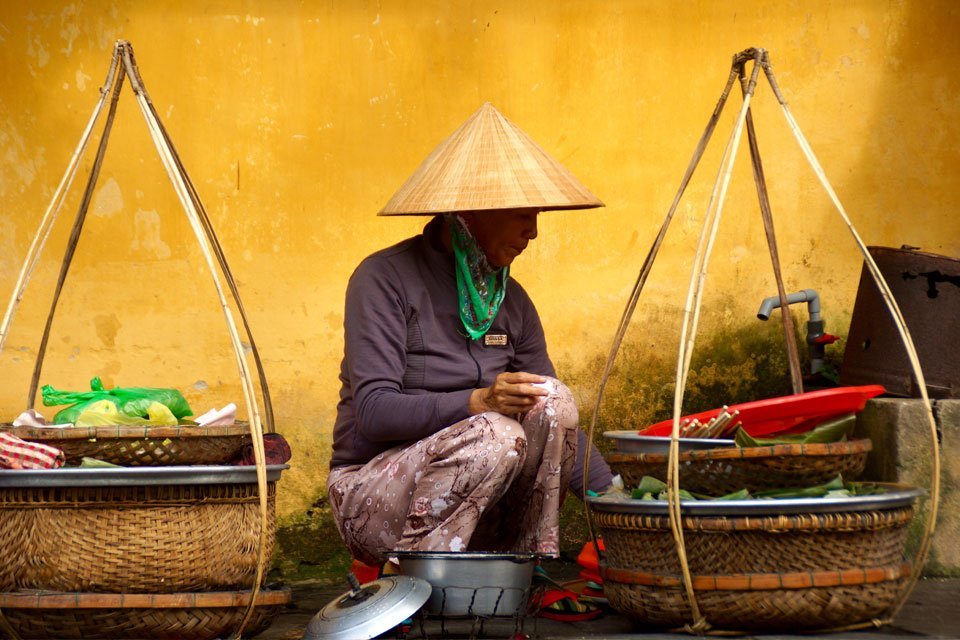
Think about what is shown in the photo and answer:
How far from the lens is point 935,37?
3.96 meters

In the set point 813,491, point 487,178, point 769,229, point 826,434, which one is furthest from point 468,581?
point 769,229

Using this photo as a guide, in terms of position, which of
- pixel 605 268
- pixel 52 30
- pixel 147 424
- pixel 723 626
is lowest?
pixel 723 626

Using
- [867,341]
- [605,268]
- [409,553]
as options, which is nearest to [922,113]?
[867,341]

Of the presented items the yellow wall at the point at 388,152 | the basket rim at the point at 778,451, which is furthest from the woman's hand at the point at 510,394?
the yellow wall at the point at 388,152

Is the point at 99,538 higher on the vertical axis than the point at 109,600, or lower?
higher

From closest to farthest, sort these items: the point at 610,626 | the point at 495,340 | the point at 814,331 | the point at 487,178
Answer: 1. the point at 610,626
2. the point at 487,178
3. the point at 495,340
4. the point at 814,331

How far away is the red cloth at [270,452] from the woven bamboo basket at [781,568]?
2.75ft

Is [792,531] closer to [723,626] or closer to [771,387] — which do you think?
[723,626]

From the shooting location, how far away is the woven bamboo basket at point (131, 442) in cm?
255

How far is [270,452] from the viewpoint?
2.75m

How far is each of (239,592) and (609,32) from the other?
227 cm

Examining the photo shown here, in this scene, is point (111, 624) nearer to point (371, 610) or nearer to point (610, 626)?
point (371, 610)

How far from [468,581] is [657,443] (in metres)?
0.54

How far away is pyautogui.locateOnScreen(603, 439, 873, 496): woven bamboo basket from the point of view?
2535 millimetres
